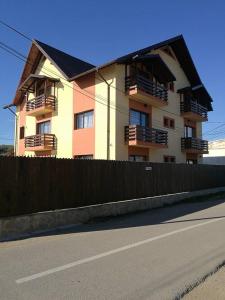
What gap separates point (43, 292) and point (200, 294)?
7.22ft

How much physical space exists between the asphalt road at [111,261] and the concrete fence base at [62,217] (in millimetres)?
625

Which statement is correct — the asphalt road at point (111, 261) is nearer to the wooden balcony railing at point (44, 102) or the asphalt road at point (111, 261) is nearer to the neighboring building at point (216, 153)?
the wooden balcony railing at point (44, 102)

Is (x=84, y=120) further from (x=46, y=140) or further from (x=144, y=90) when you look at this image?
(x=144, y=90)

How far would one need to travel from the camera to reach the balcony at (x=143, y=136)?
71.7 ft

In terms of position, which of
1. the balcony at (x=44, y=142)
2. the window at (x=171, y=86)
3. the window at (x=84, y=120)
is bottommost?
the balcony at (x=44, y=142)

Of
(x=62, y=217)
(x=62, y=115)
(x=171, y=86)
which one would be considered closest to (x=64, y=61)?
(x=62, y=115)

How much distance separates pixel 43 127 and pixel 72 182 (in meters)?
16.6

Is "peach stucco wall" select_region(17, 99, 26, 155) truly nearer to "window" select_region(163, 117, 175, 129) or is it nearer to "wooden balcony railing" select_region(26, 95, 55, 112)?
"wooden balcony railing" select_region(26, 95, 55, 112)

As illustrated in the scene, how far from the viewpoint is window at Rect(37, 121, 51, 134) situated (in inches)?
1069

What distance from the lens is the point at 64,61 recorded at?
26.7m

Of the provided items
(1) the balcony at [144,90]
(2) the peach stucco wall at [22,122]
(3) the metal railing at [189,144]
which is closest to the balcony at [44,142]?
(2) the peach stucco wall at [22,122]

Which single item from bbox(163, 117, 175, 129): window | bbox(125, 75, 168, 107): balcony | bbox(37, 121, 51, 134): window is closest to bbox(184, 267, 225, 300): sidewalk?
bbox(125, 75, 168, 107): balcony

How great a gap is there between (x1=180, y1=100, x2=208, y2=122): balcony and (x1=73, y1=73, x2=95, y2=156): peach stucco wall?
936 cm

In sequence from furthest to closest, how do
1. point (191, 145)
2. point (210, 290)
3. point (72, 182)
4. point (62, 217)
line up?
1. point (191, 145)
2. point (72, 182)
3. point (62, 217)
4. point (210, 290)
